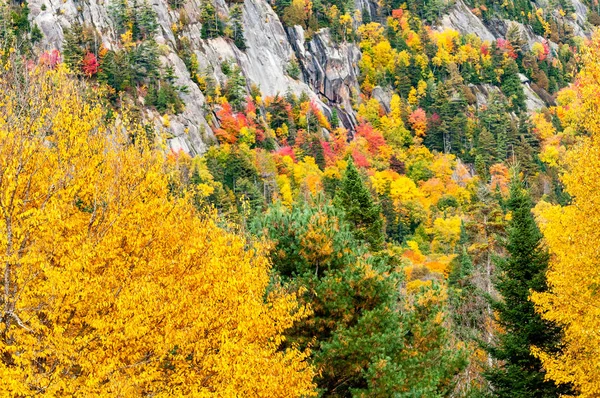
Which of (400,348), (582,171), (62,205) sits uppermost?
(582,171)

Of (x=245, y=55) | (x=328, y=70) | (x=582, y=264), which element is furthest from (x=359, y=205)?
(x=328, y=70)

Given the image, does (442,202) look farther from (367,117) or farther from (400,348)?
(400,348)

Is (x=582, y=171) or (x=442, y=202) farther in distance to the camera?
(x=442, y=202)

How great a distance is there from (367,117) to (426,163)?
19.7 m

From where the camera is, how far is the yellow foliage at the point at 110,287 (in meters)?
9.70

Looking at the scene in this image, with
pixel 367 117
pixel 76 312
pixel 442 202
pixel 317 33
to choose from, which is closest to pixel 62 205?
pixel 76 312

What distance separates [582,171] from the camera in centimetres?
1452

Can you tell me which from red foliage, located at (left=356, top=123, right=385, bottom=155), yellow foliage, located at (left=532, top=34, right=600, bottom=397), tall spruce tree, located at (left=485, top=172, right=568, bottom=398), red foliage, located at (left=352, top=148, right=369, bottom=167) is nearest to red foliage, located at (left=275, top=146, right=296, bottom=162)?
red foliage, located at (left=352, top=148, right=369, bottom=167)

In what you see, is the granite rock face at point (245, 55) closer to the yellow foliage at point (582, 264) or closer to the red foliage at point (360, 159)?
the red foliage at point (360, 159)

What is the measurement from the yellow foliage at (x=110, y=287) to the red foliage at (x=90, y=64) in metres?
66.3

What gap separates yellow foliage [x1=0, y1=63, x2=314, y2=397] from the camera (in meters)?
9.70

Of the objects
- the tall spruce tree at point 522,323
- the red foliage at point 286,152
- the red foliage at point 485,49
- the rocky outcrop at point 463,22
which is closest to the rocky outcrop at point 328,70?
the red foliage at point 286,152

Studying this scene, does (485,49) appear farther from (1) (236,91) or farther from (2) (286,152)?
(2) (286,152)

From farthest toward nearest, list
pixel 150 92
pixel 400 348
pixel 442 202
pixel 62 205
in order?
pixel 442 202 < pixel 150 92 < pixel 400 348 < pixel 62 205
